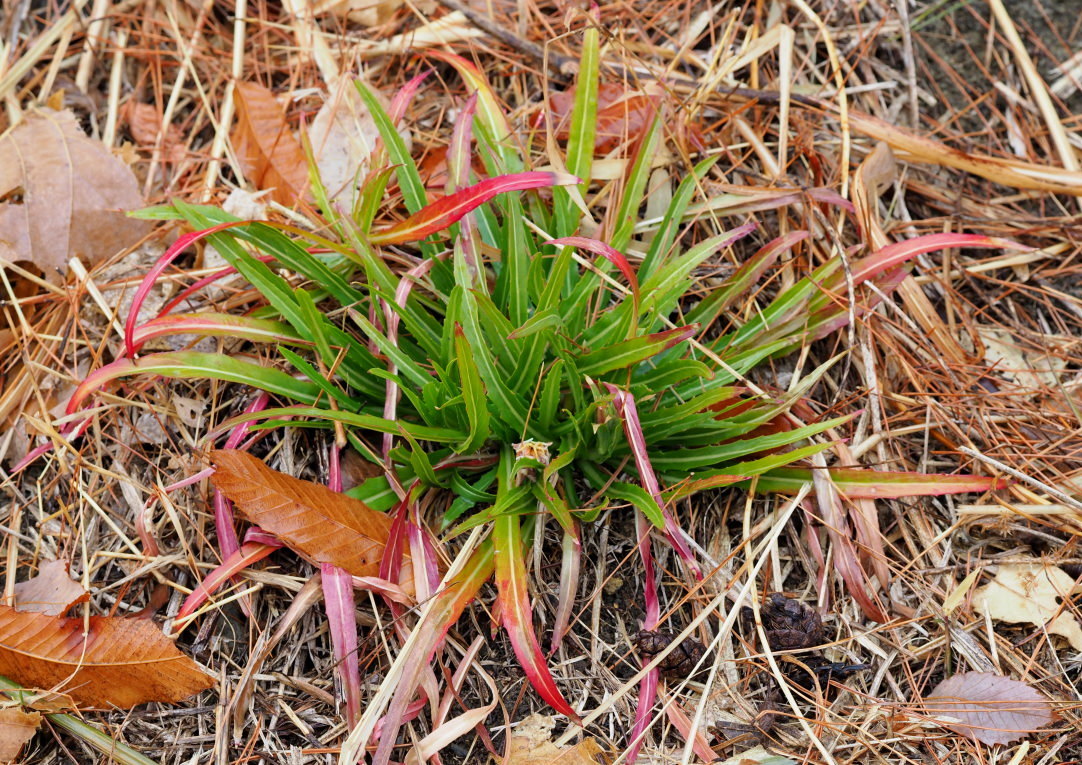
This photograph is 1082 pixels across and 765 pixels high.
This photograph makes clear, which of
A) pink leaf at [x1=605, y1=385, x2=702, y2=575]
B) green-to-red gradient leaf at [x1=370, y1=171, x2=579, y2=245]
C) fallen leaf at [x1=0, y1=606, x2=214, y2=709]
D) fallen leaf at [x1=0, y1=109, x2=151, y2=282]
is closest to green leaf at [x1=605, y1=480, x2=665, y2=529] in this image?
pink leaf at [x1=605, y1=385, x2=702, y2=575]

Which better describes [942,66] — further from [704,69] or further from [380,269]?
[380,269]

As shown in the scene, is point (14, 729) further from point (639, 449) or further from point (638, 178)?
point (638, 178)

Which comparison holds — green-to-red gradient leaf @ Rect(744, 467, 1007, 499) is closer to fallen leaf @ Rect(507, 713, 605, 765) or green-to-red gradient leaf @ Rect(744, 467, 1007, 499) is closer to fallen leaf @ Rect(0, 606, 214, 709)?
fallen leaf @ Rect(507, 713, 605, 765)

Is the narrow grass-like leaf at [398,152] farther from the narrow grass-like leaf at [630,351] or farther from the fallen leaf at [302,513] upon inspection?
the fallen leaf at [302,513]

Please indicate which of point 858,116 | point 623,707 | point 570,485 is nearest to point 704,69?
point 858,116

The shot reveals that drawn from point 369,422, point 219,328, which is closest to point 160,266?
point 219,328

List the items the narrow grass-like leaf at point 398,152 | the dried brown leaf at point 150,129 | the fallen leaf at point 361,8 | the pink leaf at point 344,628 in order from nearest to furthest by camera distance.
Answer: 1. the pink leaf at point 344,628
2. the narrow grass-like leaf at point 398,152
3. the dried brown leaf at point 150,129
4. the fallen leaf at point 361,8

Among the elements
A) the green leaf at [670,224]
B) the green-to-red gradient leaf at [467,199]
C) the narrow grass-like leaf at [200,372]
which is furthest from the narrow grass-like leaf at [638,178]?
the narrow grass-like leaf at [200,372]
